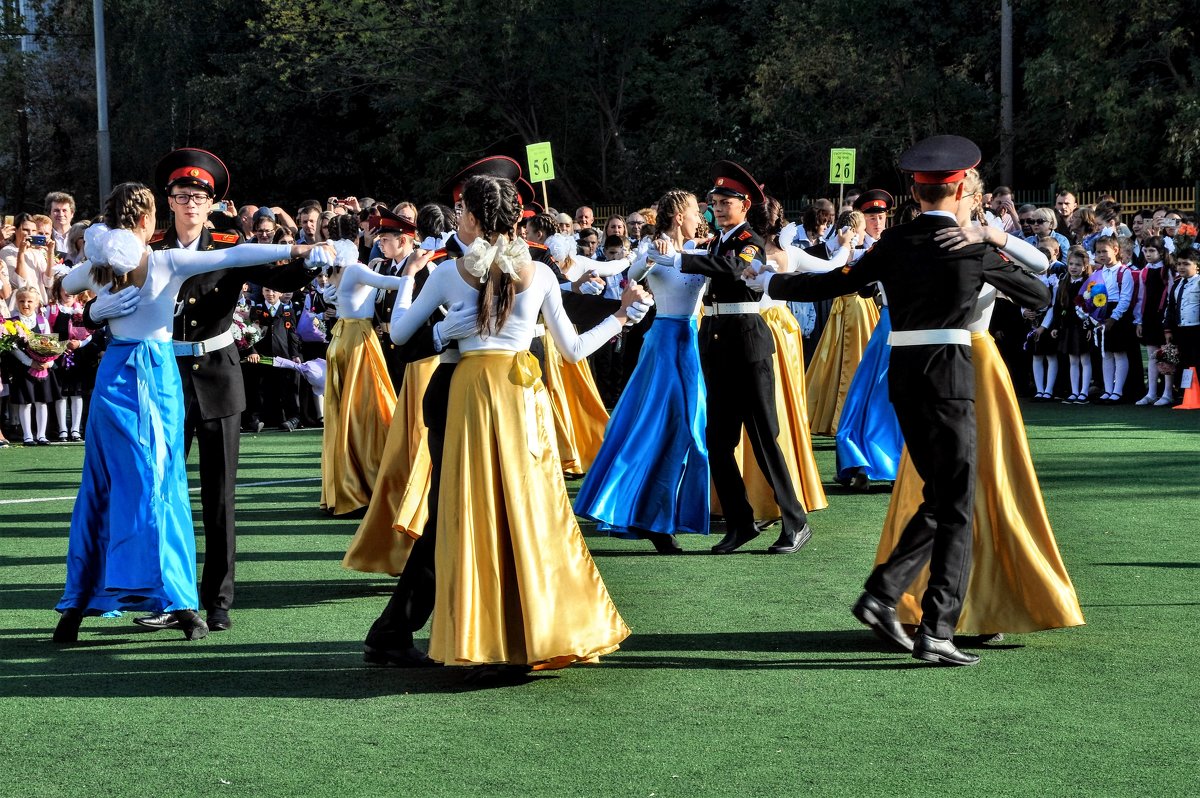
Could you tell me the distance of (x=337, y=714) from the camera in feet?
18.9

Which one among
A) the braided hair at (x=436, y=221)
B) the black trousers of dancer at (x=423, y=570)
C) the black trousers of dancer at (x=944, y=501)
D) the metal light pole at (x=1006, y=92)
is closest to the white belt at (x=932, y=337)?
the black trousers of dancer at (x=944, y=501)

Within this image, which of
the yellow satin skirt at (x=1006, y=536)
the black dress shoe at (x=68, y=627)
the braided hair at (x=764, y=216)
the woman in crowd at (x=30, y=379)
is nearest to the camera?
the yellow satin skirt at (x=1006, y=536)

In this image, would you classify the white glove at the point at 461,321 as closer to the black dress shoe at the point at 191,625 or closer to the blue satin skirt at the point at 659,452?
the black dress shoe at the point at 191,625

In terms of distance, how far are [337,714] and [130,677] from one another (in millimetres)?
1096

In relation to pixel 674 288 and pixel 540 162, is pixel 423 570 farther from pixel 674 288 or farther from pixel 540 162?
pixel 540 162

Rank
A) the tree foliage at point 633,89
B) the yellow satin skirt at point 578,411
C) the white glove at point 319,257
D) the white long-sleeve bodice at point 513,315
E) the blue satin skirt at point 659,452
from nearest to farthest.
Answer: the white long-sleeve bodice at point 513,315
the white glove at point 319,257
the blue satin skirt at point 659,452
the yellow satin skirt at point 578,411
the tree foliage at point 633,89

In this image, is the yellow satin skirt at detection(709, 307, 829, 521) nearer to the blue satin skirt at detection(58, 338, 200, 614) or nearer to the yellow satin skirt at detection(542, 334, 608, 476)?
the yellow satin skirt at detection(542, 334, 608, 476)

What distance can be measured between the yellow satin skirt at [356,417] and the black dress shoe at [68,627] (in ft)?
12.2

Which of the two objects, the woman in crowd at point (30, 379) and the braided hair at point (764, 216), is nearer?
the braided hair at point (764, 216)

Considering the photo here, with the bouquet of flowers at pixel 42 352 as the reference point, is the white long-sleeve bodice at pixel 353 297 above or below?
above

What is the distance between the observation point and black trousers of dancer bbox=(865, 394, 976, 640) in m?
6.35

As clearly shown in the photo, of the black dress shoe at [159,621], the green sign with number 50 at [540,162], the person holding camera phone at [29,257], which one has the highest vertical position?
the green sign with number 50 at [540,162]

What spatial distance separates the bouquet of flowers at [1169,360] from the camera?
55.5ft

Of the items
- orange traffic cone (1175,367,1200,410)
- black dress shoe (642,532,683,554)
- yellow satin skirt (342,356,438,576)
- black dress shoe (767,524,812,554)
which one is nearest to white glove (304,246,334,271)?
yellow satin skirt (342,356,438,576)
